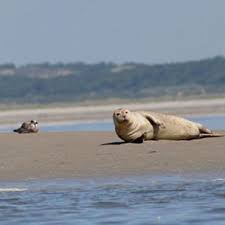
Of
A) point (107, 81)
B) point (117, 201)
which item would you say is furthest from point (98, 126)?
point (107, 81)

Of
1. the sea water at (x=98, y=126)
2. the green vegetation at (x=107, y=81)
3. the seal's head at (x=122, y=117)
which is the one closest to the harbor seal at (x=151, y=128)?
the seal's head at (x=122, y=117)

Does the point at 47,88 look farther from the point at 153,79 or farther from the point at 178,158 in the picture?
the point at 178,158

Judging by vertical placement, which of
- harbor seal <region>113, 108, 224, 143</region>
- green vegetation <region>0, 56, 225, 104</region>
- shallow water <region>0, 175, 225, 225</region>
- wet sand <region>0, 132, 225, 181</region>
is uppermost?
green vegetation <region>0, 56, 225, 104</region>

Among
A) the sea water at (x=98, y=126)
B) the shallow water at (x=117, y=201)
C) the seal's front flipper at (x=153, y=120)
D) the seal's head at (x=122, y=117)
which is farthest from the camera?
the sea water at (x=98, y=126)

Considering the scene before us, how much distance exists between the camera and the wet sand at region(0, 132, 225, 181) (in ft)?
41.5

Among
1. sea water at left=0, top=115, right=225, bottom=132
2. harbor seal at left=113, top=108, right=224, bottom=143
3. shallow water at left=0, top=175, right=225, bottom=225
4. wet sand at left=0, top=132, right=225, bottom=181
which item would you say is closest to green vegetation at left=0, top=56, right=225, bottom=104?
sea water at left=0, top=115, right=225, bottom=132

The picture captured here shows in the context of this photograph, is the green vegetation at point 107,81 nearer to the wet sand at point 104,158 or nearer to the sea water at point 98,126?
the sea water at point 98,126

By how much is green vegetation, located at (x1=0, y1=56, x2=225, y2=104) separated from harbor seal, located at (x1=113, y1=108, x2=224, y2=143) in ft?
117

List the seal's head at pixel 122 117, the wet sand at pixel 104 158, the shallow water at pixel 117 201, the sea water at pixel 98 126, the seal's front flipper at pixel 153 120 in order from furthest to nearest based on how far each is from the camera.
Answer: the sea water at pixel 98 126
the seal's front flipper at pixel 153 120
the seal's head at pixel 122 117
the wet sand at pixel 104 158
the shallow water at pixel 117 201

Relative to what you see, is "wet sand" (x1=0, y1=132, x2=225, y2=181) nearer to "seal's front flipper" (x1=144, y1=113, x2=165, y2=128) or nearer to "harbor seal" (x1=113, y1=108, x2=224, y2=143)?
"harbor seal" (x1=113, y1=108, x2=224, y2=143)

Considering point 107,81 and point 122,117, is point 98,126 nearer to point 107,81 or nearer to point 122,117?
point 122,117

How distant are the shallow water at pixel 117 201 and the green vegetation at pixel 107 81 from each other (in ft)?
128

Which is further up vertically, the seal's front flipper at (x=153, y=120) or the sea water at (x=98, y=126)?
the sea water at (x=98, y=126)

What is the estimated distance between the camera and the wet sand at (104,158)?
12.7 meters
